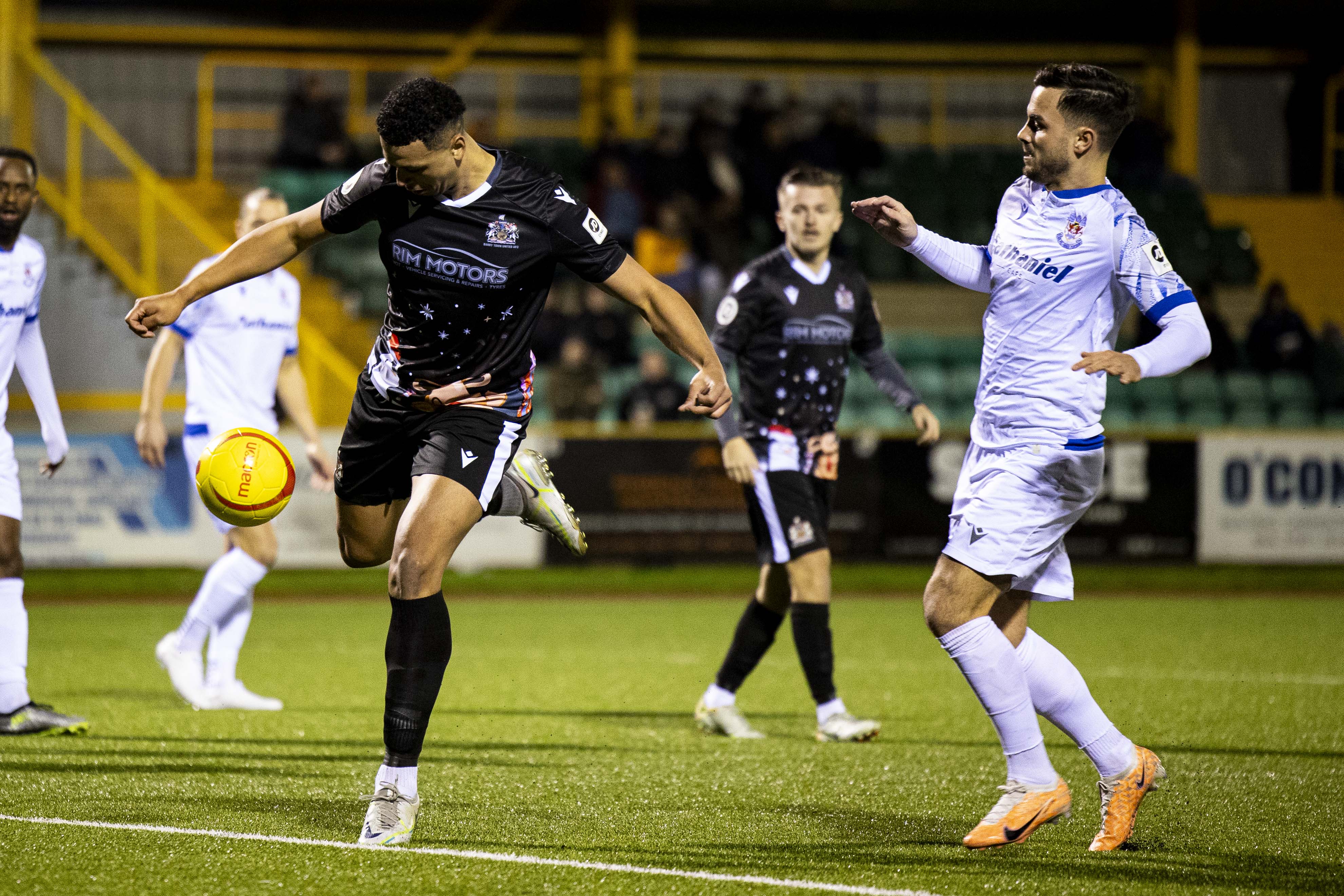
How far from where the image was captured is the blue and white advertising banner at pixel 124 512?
13.3 meters

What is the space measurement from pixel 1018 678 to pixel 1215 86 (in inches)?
850

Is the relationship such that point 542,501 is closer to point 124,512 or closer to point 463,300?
point 463,300

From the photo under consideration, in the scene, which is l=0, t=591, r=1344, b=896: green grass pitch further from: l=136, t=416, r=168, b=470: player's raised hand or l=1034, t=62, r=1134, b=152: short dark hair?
l=1034, t=62, r=1134, b=152: short dark hair

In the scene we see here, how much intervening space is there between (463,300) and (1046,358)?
1799 millimetres

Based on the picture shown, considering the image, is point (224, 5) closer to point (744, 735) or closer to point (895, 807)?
point (744, 735)

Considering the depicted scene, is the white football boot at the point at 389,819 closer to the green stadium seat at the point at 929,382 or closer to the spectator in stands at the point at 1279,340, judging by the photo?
the green stadium seat at the point at 929,382

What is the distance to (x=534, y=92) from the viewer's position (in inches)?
896

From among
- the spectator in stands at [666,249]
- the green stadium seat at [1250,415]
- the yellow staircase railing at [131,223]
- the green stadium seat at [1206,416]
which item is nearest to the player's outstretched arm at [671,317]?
the yellow staircase railing at [131,223]

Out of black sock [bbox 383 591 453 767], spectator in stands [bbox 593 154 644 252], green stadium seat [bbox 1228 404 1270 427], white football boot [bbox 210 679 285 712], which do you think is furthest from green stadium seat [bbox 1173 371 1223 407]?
black sock [bbox 383 591 453 767]

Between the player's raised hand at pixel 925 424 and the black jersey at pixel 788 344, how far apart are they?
362 mm

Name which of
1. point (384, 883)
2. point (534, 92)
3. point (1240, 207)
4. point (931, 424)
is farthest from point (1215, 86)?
point (384, 883)

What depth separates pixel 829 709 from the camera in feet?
22.2

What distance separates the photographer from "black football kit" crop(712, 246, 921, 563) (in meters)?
6.89

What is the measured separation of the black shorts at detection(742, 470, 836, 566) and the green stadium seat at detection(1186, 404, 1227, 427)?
37.5 ft
